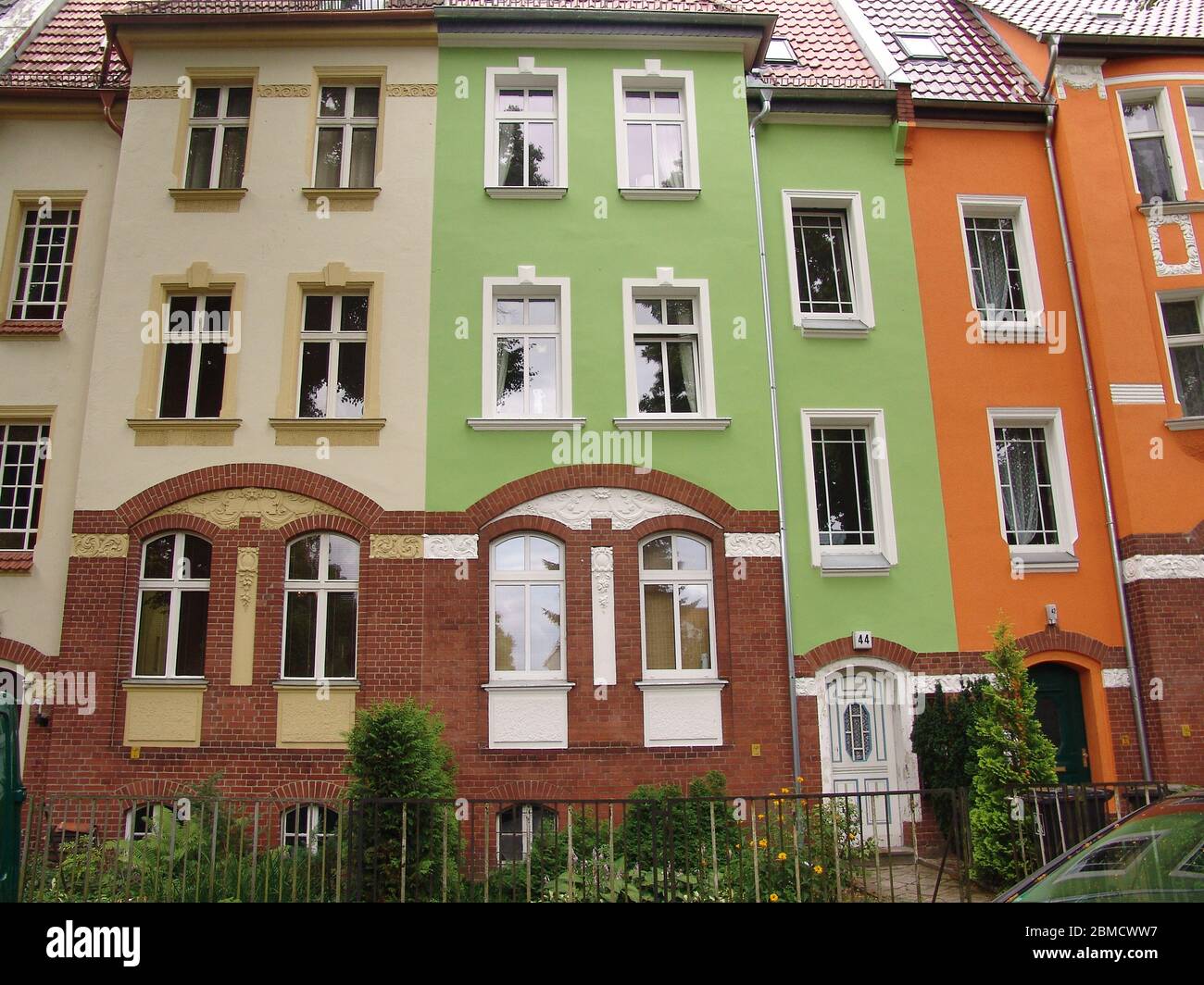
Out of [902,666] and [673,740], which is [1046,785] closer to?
[902,666]

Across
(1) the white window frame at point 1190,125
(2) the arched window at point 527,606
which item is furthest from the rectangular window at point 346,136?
(1) the white window frame at point 1190,125

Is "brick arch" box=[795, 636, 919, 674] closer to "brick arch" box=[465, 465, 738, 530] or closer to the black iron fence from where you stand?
"brick arch" box=[465, 465, 738, 530]

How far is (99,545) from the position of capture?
39.3ft

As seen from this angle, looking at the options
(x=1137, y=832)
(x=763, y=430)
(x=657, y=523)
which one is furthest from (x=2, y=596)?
(x=1137, y=832)

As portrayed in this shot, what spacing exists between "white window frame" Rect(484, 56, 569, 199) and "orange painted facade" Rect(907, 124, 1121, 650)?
5.59 metres

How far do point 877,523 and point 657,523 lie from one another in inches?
131

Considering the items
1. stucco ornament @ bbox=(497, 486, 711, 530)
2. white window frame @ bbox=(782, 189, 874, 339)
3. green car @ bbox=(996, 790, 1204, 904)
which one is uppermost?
white window frame @ bbox=(782, 189, 874, 339)

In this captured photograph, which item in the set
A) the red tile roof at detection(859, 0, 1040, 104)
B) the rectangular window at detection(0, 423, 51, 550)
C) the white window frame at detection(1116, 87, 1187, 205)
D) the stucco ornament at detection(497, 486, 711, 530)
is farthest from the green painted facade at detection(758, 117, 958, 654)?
the rectangular window at detection(0, 423, 51, 550)

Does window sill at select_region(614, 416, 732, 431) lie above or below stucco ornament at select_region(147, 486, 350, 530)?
above

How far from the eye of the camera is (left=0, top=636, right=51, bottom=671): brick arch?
38.8ft

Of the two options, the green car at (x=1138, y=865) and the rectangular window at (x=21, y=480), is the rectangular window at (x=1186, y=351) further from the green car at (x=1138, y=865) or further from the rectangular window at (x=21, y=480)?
the rectangular window at (x=21, y=480)

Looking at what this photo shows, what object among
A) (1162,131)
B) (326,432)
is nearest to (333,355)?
(326,432)

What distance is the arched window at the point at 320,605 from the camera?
11836 mm

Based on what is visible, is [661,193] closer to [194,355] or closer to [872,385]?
[872,385]
